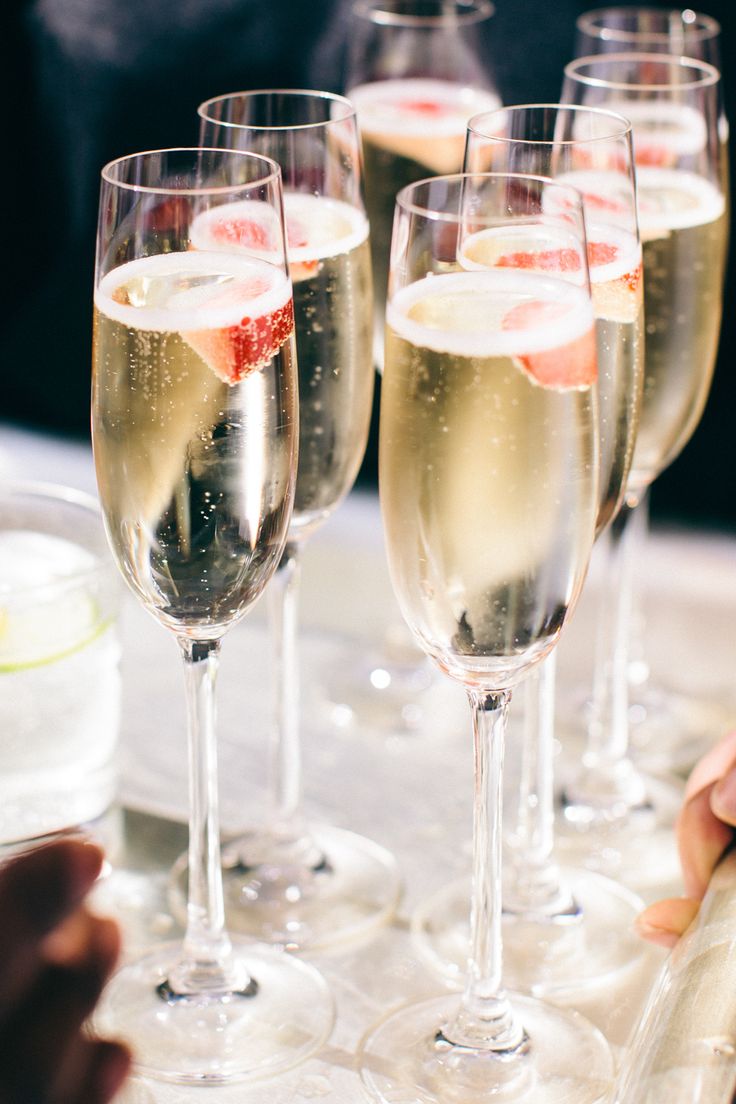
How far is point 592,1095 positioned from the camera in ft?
2.52

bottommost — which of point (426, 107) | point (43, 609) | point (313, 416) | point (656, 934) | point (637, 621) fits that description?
point (637, 621)

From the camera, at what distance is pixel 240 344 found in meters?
0.71

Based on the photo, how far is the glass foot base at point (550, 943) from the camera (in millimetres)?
884

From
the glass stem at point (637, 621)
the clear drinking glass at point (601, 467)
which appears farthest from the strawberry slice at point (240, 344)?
the glass stem at point (637, 621)

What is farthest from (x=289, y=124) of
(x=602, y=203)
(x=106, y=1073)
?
(x=106, y=1073)

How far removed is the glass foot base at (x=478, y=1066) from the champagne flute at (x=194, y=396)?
4 cm

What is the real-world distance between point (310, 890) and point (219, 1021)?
15 centimetres

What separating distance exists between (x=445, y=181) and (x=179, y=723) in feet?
1.71

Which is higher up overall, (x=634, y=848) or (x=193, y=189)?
(x=193, y=189)

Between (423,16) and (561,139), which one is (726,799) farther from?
(423,16)

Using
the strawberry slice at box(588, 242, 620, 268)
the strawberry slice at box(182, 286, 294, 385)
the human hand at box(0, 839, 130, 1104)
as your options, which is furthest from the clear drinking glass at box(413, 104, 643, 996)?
the human hand at box(0, 839, 130, 1104)

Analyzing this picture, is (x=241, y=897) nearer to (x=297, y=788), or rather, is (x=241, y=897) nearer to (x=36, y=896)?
(x=297, y=788)

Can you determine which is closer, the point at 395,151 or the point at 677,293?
the point at 677,293

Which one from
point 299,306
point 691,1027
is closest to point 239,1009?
point 691,1027
